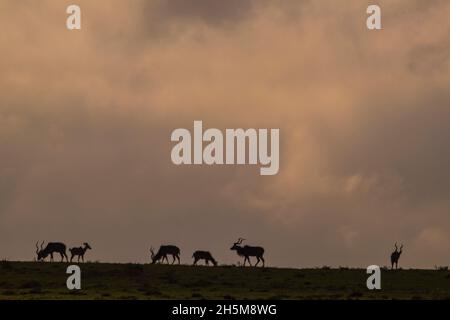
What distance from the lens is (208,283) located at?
191ft

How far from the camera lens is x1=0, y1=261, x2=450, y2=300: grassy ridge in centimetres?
5306

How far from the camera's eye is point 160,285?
57.7 meters

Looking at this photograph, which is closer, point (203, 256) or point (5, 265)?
point (5, 265)

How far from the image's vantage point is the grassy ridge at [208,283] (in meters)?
53.1

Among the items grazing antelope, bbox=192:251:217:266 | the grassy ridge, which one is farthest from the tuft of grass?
grazing antelope, bbox=192:251:217:266

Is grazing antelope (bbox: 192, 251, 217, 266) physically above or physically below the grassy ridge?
above

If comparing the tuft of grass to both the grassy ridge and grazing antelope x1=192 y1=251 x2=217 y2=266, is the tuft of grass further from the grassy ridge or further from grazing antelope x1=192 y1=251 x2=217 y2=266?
grazing antelope x1=192 y1=251 x2=217 y2=266

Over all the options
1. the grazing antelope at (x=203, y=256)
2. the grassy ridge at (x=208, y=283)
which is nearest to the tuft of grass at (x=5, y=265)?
the grassy ridge at (x=208, y=283)

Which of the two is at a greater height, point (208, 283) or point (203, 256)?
point (203, 256)

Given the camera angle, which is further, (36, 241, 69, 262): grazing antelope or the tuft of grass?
(36, 241, 69, 262): grazing antelope
